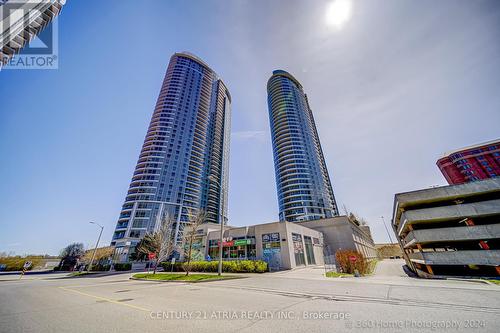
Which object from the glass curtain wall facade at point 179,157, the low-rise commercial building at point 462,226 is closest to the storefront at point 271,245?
the low-rise commercial building at point 462,226

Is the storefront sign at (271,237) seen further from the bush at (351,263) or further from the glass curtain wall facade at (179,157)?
the glass curtain wall facade at (179,157)

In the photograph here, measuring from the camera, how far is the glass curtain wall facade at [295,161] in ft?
250

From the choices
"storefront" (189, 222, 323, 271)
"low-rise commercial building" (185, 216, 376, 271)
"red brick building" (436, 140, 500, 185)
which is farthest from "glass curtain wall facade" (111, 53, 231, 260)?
"red brick building" (436, 140, 500, 185)

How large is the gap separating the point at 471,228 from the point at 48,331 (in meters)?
28.7

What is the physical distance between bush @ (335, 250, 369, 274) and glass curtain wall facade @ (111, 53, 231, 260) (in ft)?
106

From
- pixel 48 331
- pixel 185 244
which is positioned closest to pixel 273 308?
pixel 48 331

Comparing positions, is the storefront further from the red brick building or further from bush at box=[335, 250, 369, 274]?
the red brick building

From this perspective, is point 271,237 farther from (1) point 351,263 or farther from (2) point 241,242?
(1) point 351,263

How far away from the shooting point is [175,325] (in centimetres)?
438

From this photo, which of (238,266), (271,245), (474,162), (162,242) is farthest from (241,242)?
(474,162)

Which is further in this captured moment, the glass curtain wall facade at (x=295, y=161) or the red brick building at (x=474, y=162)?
the glass curtain wall facade at (x=295, y=161)

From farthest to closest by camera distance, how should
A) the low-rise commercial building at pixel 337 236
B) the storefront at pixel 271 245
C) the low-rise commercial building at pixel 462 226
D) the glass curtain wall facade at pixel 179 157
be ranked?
1. the glass curtain wall facade at pixel 179 157
2. the low-rise commercial building at pixel 337 236
3. the storefront at pixel 271 245
4. the low-rise commercial building at pixel 462 226

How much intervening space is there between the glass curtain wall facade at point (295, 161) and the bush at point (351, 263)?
5525 cm

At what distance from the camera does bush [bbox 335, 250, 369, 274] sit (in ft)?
54.7
